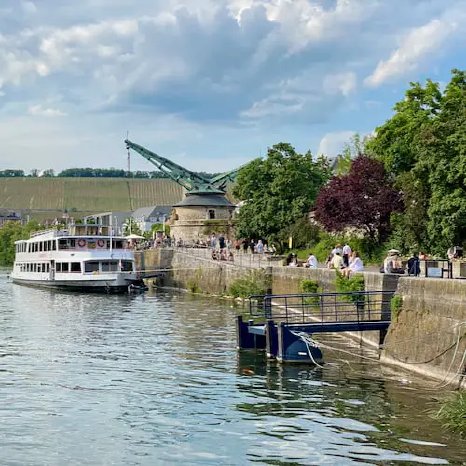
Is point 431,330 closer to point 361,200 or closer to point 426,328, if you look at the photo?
point 426,328

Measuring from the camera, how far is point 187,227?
266 feet

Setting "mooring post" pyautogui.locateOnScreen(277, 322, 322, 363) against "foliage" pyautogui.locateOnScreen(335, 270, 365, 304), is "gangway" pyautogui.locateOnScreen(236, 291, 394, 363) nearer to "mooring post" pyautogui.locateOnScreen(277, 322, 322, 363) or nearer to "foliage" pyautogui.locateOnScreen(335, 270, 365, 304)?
"mooring post" pyautogui.locateOnScreen(277, 322, 322, 363)

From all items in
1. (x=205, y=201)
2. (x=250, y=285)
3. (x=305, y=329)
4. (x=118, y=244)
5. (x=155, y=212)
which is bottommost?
(x=305, y=329)

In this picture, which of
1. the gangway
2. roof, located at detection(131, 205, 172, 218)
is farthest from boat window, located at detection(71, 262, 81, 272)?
roof, located at detection(131, 205, 172, 218)

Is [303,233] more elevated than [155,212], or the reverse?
[155,212]

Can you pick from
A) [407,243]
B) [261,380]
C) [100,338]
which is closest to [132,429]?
[261,380]

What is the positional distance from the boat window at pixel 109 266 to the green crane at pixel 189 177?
73.6 feet

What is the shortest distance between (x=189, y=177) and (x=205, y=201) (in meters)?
6.45

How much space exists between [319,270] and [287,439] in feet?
70.4

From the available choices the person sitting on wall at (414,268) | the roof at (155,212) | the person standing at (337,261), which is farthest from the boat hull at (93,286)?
the roof at (155,212)

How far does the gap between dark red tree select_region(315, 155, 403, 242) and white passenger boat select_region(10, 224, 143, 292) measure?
1604cm

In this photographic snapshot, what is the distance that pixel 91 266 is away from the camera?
62000mm

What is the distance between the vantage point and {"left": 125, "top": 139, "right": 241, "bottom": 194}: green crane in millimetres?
85125

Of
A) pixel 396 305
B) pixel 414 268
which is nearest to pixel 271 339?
pixel 396 305
